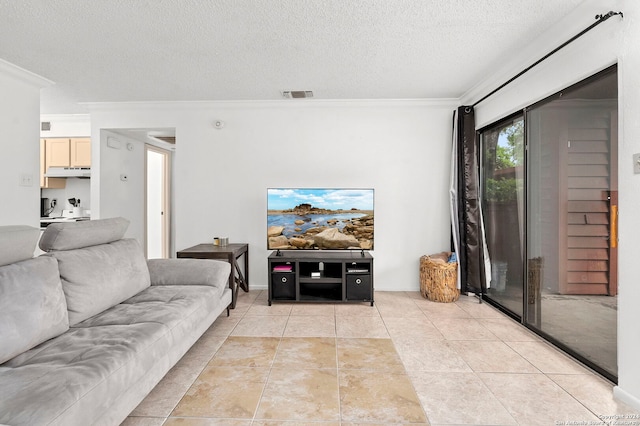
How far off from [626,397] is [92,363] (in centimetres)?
275

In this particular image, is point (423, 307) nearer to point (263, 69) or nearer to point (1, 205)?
point (263, 69)

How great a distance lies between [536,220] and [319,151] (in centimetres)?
253

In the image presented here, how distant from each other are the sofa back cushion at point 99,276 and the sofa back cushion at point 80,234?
45 millimetres

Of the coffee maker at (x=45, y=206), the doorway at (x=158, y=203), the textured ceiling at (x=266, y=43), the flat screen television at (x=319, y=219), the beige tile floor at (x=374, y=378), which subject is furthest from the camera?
the doorway at (x=158, y=203)

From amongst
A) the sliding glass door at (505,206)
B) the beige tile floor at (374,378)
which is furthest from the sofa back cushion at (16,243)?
the sliding glass door at (505,206)

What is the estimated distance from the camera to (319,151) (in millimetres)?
4359

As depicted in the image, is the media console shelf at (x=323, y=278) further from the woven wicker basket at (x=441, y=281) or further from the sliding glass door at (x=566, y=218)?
the sliding glass door at (x=566, y=218)

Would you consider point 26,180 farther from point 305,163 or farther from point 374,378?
point 374,378

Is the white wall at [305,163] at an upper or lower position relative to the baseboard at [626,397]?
upper

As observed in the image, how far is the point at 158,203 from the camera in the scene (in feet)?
19.0

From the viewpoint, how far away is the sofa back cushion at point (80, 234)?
211 centimetres

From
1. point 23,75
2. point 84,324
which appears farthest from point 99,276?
point 23,75

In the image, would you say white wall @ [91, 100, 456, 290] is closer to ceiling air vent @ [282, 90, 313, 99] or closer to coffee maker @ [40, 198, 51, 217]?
ceiling air vent @ [282, 90, 313, 99]

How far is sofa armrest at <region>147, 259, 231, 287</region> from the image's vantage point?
287cm
